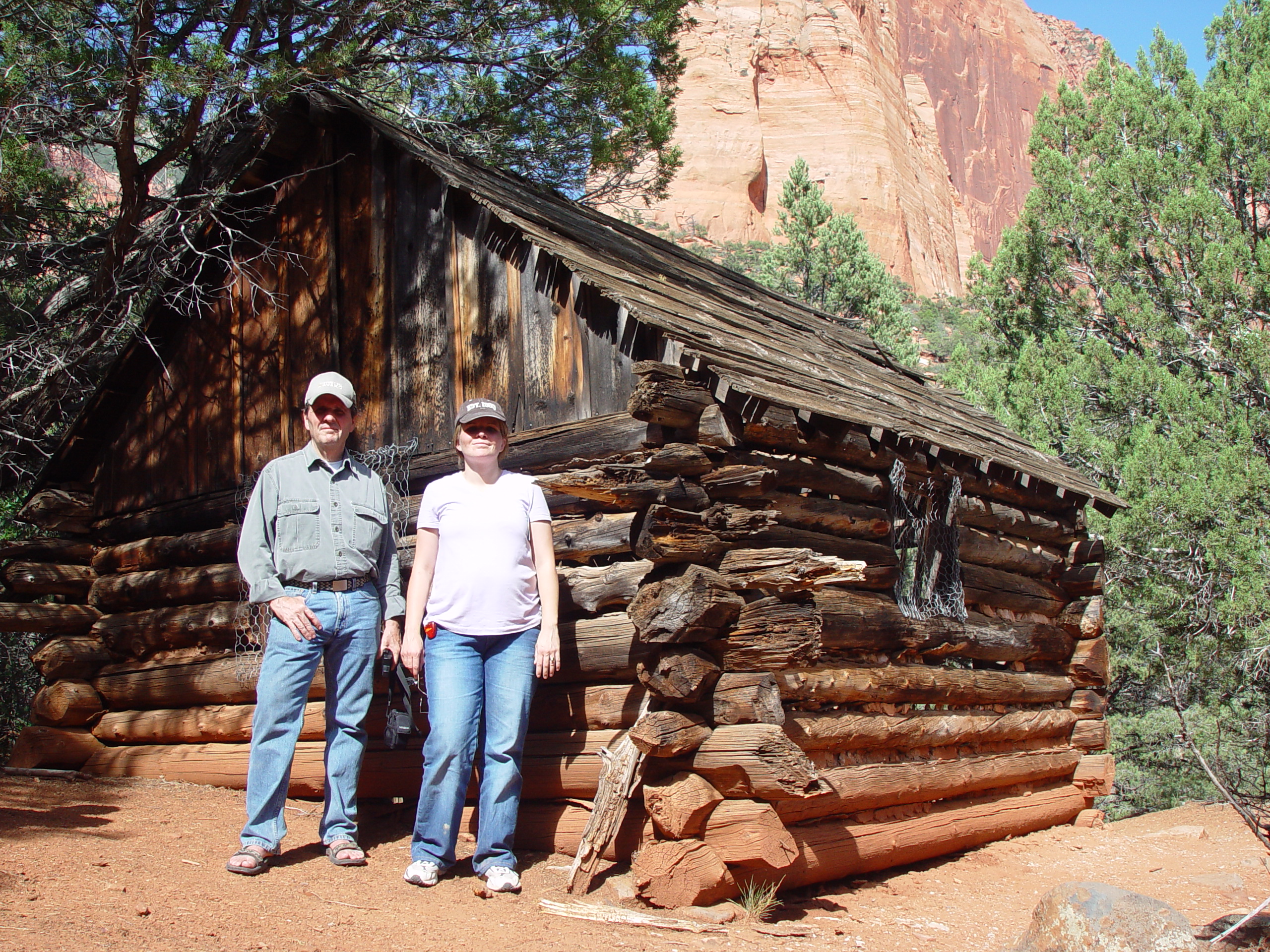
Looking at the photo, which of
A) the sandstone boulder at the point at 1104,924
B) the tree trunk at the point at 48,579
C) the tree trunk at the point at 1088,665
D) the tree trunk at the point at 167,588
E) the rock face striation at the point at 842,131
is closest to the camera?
the sandstone boulder at the point at 1104,924

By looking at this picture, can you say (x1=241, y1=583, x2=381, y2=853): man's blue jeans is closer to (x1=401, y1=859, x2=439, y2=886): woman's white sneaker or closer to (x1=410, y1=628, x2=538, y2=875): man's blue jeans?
(x1=410, y1=628, x2=538, y2=875): man's blue jeans

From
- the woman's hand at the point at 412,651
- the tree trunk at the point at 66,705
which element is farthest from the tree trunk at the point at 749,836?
the tree trunk at the point at 66,705

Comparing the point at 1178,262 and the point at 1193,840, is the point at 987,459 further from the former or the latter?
the point at 1178,262

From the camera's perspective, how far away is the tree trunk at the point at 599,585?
17.2ft

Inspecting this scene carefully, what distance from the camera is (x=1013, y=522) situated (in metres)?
8.30

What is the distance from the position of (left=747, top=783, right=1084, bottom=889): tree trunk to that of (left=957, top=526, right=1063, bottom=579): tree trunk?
1.75 meters

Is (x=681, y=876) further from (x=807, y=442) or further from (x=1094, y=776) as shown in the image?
(x=1094, y=776)

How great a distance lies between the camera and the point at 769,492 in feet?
18.4

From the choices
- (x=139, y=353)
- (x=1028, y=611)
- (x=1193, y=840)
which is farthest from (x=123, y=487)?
(x=1193, y=840)

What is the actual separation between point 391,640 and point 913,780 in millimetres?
3245

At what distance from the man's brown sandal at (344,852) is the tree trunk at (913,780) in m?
1.96

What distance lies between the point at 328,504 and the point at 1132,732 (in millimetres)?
12957

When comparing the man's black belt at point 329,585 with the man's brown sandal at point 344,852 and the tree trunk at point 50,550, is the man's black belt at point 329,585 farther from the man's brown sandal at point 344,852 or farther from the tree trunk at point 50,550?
the tree trunk at point 50,550

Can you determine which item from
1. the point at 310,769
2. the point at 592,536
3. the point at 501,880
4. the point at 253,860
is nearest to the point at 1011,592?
the point at 592,536
